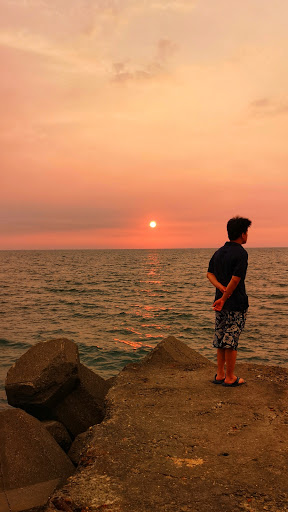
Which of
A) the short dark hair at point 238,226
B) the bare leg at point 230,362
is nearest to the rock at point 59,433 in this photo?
the bare leg at point 230,362

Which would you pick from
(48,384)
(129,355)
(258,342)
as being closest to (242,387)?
(48,384)

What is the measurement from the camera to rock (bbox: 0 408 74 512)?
3.30m

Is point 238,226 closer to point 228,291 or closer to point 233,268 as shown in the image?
point 233,268

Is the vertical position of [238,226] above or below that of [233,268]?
above

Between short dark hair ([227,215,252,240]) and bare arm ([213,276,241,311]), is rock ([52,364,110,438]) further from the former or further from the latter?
short dark hair ([227,215,252,240])

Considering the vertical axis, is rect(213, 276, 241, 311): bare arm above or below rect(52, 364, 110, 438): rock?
above

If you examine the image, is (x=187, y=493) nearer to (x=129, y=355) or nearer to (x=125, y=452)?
(x=125, y=452)

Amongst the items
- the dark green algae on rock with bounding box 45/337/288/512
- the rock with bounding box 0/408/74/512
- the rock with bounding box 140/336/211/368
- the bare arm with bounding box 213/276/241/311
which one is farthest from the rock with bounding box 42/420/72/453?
the bare arm with bounding box 213/276/241/311

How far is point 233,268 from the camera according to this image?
14.2 feet

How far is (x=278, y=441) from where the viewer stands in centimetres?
336

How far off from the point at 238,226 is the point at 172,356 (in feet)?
9.31

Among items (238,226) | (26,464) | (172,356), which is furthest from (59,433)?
(238,226)

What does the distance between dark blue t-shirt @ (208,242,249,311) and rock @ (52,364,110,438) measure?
2584 millimetres

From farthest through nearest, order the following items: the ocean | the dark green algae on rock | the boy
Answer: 1. the ocean
2. the boy
3. the dark green algae on rock
